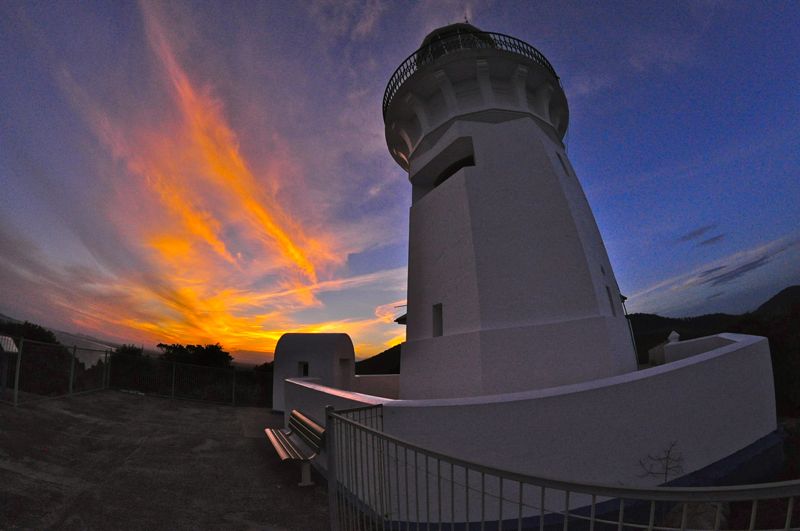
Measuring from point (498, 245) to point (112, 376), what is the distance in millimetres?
16208

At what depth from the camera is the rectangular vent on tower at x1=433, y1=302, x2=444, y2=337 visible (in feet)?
28.0

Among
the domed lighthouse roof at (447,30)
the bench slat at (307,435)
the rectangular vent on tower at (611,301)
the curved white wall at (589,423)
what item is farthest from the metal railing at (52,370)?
the domed lighthouse roof at (447,30)

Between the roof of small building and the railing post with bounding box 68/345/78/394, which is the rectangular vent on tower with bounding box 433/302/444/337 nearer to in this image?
the roof of small building

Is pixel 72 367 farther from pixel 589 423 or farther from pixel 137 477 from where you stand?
pixel 589 423

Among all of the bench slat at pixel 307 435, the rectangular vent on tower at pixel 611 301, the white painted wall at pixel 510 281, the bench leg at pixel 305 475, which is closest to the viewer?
the bench slat at pixel 307 435

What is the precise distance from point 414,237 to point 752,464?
813cm

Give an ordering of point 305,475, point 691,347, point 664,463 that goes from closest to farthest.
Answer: point 664,463
point 305,475
point 691,347

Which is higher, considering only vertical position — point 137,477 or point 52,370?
point 52,370

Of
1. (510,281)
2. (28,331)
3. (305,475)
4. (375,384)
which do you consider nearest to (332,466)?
(305,475)

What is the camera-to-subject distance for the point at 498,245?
7.89 meters

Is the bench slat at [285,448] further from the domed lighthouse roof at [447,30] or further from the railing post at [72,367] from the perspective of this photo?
the domed lighthouse roof at [447,30]

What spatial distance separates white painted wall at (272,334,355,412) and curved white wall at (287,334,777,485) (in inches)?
306

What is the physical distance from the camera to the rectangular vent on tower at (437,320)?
854cm

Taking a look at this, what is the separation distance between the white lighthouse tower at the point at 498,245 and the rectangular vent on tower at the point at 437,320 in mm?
26
